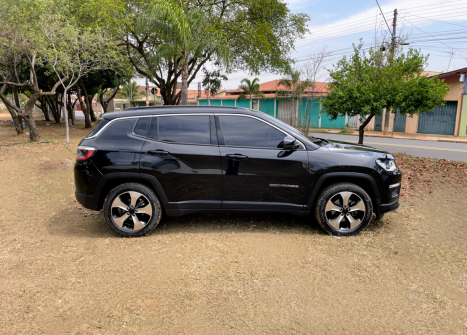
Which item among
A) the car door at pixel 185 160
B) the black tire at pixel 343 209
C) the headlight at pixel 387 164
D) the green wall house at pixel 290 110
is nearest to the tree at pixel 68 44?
the car door at pixel 185 160

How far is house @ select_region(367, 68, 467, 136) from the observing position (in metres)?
22.6

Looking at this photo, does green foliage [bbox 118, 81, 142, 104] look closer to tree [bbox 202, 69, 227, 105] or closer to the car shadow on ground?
tree [bbox 202, 69, 227, 105]

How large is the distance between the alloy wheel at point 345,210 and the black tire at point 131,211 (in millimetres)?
2223

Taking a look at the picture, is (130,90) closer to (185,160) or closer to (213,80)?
(213,80)

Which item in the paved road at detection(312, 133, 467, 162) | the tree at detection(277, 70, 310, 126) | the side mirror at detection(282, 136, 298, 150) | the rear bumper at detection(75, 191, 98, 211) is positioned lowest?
the paved road at detection(312, 133, 467, 162)

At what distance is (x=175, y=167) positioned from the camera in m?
4.41

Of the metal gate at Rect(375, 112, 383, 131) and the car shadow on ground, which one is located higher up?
the metal gate at Rect(375, 112, 383, 131)

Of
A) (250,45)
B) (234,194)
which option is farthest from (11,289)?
(250,45)

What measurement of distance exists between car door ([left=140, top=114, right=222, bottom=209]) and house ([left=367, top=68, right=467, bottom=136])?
68.7ft

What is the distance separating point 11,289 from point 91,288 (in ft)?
2.47

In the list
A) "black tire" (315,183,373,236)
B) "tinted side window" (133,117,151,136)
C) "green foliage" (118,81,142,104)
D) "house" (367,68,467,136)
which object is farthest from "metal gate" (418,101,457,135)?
"green foliage" (118,81,142,104)

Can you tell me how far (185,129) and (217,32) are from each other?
38.3 feet

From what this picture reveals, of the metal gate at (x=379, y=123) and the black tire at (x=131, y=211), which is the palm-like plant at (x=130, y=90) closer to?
the metal gate at (x=379, y=123)

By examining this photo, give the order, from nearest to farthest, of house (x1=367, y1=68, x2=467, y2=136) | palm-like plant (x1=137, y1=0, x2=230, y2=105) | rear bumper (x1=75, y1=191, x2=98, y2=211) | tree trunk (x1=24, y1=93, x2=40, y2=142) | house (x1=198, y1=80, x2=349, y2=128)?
rear bumper (x1=75, y1=191, x2=98, y2=211) → palm-like plant (x1=137, y1=0, x2=230, y2=105) → tree trunk (x1=24, y1=93, x2=40, y2=142) → house (x1=367, y1=68, x2=467, y2=136) → house (x1=198, y1=80, x2=349, y2=128)
